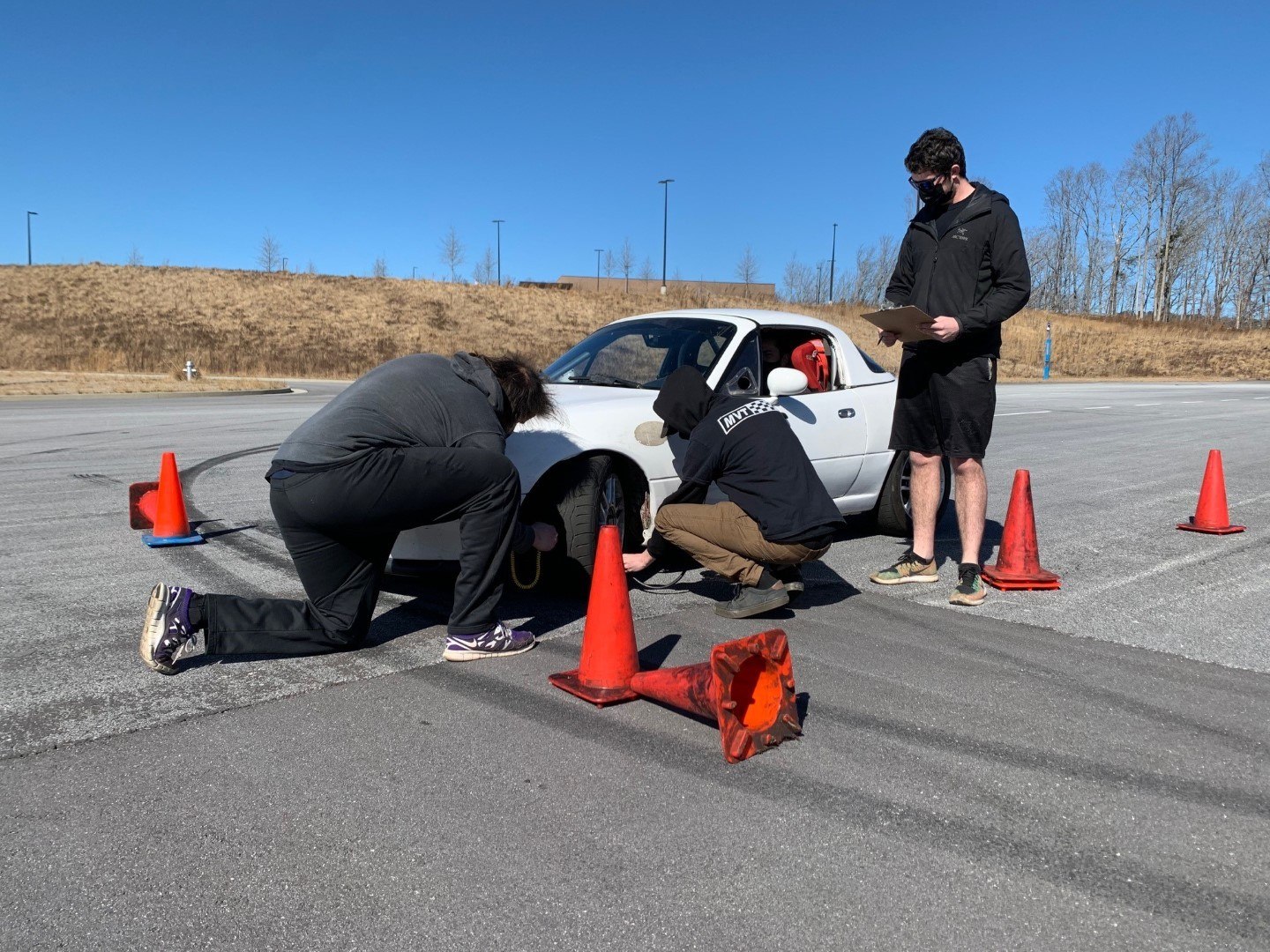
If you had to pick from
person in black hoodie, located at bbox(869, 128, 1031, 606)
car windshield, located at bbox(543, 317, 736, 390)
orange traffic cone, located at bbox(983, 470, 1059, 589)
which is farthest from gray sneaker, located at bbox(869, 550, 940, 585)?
car windshield, located at bbox(543, 317, 736, 390)

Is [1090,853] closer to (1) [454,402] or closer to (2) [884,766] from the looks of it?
(2) [884,766]

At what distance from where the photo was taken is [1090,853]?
274 centimetres

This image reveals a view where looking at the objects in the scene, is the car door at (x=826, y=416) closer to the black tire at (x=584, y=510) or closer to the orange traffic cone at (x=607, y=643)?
the black tire at (x=584, y=510)

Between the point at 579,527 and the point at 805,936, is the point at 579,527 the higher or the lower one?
the higher one

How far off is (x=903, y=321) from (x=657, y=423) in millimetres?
1368

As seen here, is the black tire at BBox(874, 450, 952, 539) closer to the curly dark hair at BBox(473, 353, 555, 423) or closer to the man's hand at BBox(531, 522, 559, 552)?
the man's hand at BBox(531, 522, 559, 552)

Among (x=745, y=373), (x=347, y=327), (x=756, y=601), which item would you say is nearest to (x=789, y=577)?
(x=756, y=601)

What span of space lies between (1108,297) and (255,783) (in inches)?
3880

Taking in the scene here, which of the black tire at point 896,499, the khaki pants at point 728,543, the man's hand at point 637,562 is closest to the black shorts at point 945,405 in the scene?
the black tire at point 896,499

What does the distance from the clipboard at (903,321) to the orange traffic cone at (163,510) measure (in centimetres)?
443

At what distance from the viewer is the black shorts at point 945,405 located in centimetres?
556

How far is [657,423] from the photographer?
552 cm

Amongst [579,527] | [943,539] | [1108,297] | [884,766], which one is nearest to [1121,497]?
[943,539]

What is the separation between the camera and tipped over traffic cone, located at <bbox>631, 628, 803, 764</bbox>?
331cm
